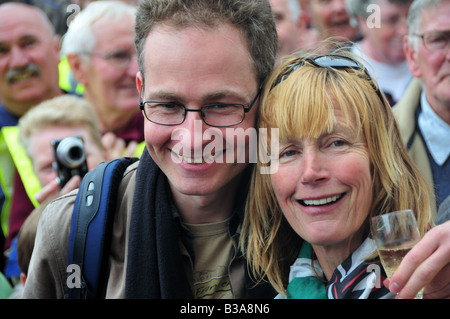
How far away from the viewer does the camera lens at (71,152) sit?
334cm

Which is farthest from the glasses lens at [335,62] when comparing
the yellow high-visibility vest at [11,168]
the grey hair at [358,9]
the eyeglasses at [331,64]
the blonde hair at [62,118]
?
the grey hair at [358,9]

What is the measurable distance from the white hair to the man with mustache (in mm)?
211

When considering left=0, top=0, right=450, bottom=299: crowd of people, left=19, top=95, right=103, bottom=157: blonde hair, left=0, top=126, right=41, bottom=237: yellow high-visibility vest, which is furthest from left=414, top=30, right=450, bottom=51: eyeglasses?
left=0, top=126, right=41, bottom=237: yellow high-visibility vest

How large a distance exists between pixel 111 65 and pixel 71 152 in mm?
1123

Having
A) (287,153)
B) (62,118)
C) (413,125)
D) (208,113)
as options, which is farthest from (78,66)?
(287,153)

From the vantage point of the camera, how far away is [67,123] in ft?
12.4

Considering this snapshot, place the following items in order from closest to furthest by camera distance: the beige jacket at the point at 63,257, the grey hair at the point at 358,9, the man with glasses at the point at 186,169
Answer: the man with glasses at the point at 186,169 < the beige jacket at the point at 63,257 < the grey hair at the point at 358,9

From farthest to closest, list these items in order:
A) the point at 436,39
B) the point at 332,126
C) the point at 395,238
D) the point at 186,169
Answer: the point at 436,39 < the point at 186,169 < the point at 332,126 < the point at 395,238

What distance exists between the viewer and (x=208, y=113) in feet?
8.16

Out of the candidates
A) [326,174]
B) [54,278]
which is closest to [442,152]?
[326,174]

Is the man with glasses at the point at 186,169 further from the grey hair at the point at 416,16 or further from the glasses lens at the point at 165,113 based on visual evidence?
the grey hair at the point at 416,16

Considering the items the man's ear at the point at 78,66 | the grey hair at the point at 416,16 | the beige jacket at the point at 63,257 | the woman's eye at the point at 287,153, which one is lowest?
the beige jacket at the point at 63,257

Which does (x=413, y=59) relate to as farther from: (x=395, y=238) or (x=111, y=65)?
(x=111, y=65)
